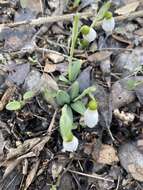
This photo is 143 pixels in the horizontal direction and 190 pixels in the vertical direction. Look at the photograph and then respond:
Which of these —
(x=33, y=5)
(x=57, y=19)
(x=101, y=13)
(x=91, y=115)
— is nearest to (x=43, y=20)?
(x=57, y=19)

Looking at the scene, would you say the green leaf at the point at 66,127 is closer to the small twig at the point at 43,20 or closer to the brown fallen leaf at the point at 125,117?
the brown fallen leaf at the point at 125,117

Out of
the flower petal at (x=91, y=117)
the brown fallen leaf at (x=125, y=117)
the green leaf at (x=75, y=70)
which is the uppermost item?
the green leaf at (x=75, y=70)

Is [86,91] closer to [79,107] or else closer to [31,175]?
[79,107]

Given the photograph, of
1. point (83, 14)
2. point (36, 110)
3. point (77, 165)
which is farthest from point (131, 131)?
point (83, 14)

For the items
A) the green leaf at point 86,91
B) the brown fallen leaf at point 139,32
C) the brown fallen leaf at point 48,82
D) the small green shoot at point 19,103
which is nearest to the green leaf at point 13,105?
the small green shoot at point 19,103

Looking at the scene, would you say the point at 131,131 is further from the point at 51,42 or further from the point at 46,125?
the point at 51,42

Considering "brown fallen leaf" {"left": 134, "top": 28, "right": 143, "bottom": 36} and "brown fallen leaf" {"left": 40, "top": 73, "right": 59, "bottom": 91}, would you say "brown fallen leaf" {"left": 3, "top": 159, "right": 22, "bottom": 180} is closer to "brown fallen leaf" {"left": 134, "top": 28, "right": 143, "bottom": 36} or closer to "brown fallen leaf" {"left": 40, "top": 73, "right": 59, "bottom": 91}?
"brown fallen leaf" {"left": 40, "top": 73, "right": 59, "bottom": 91}
